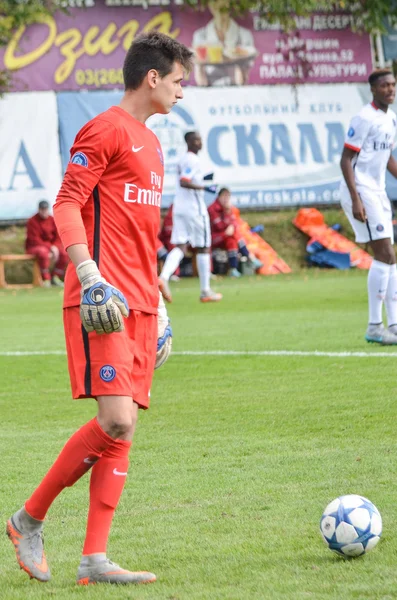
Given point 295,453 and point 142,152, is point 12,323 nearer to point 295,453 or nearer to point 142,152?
point 295,453

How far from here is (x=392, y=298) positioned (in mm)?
10656

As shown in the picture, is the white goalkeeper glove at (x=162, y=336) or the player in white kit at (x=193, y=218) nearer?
the white goalkeeper glove at (x=162, y=336)

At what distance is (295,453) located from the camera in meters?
6.06

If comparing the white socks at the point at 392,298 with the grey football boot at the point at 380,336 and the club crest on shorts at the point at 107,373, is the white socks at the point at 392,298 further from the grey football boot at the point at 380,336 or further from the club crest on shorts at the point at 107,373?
the club crest on shorts at the point at 107,373

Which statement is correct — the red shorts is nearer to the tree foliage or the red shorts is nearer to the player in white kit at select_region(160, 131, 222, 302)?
the player in white kit at select_region(160, 131, 222, 302)

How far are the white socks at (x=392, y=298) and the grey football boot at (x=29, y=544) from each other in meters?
6.93

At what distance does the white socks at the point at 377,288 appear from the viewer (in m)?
10.6

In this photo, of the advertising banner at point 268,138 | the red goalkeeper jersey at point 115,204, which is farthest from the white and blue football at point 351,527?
the advertising banner at point 268,138

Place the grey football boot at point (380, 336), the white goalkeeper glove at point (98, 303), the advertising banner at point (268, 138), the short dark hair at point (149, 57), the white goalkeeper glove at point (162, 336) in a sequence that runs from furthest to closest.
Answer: the advertising banner at point (268, 138), the grey football boot at point (380, 336), the white goalkeeper glove at point (162, 336), the short dark hair at point (149, 57), the white goalkeeper glove at point (98, 303)

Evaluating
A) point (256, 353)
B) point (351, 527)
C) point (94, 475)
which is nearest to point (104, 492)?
point (94, 475)

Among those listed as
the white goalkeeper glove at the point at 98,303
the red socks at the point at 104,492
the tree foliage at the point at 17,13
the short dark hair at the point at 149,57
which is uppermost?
the tree foliage at the point at 17,13

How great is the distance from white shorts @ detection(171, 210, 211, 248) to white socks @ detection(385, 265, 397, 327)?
6785 mm

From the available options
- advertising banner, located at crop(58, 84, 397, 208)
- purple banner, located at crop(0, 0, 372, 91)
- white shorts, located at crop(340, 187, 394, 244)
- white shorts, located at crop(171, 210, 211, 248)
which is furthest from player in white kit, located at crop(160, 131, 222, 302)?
purple banner, located at crop(0, 0, 372, 91)

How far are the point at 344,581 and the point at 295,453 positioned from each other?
219 centimetres
